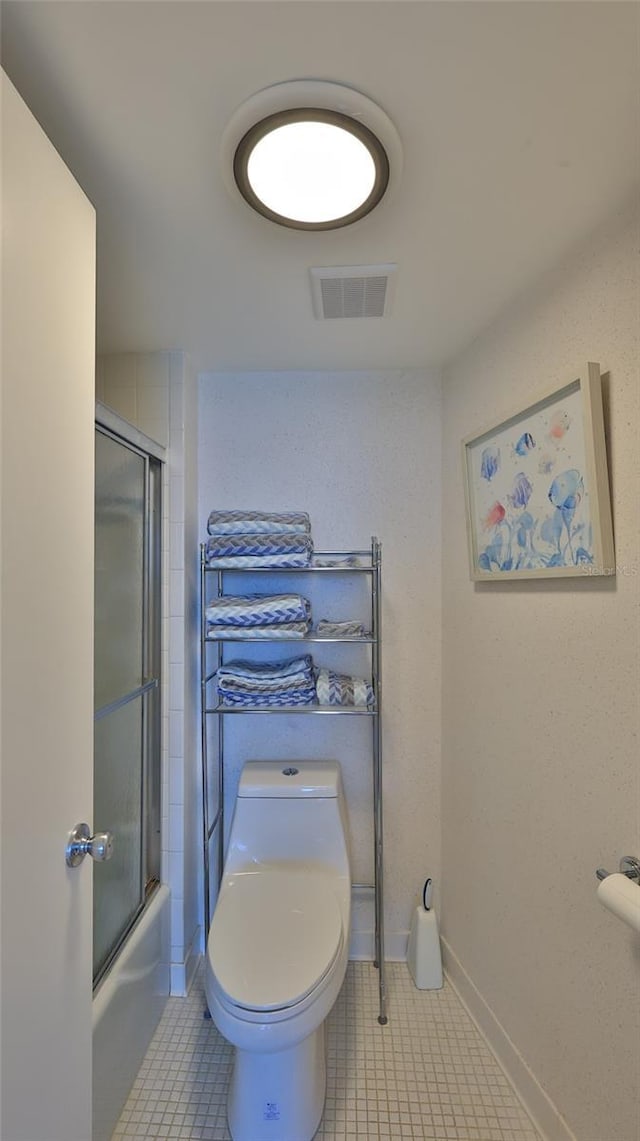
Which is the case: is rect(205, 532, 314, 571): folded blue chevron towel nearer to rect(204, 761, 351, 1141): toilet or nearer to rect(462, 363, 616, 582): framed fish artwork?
rect(462, 363, 616, 582): framed fish artwork

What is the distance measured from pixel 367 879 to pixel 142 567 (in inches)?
55.2

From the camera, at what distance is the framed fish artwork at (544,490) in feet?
3.73

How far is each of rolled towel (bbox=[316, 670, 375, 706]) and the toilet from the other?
11.0 inches

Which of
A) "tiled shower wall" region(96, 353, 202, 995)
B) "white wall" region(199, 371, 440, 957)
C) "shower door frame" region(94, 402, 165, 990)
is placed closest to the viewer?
"shower door frame" region(94, 402, 165, 990)

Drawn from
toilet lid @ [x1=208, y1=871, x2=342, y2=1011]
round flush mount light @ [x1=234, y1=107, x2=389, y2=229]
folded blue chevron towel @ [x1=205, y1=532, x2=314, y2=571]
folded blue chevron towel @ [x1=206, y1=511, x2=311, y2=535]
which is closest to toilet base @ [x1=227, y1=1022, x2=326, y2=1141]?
toilet lid @ [x1=208, y1=871, x2=342, y2=1011]

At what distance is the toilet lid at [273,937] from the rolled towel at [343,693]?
54cm

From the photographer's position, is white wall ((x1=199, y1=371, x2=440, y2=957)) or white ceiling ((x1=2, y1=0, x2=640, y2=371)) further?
white wall ((x1=199, y1=371, x2=440, y2=957))

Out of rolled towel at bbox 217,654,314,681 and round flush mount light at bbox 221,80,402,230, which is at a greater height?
round flush mount light at bbox 221,80,402,230

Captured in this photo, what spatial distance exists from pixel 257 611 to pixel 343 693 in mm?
391

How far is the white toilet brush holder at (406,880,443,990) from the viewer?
6.07ft

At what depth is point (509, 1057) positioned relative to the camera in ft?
4.91

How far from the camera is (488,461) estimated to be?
62.0 inches

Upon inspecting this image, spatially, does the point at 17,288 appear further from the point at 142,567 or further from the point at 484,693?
the point at 484,693

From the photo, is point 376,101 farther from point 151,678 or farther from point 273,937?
point 273,937
